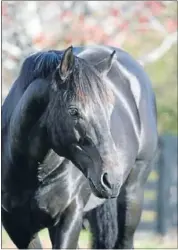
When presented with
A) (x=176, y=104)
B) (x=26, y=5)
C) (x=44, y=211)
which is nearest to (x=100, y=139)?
(x=44, y=211)

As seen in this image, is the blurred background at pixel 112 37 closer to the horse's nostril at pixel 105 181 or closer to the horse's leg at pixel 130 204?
the horse's leg at pixel 130 204

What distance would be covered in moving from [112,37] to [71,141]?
20.0 ft

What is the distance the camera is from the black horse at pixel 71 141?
13.2ft

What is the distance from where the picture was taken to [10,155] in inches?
184

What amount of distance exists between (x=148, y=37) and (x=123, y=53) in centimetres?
1034

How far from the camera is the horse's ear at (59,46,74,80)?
407 centimetres

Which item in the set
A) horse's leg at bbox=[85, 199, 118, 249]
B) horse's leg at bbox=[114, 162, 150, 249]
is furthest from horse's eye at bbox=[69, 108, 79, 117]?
horse's leg at bbox=[85, 199, 118, 249]

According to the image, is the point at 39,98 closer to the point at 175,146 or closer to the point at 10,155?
the point at 10,155

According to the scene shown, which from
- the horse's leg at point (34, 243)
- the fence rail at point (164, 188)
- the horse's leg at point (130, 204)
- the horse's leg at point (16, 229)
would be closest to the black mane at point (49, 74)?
the horse's leg at point (16, 229)

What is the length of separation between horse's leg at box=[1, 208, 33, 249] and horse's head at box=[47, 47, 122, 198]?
0.78 m

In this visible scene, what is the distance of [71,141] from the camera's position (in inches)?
161

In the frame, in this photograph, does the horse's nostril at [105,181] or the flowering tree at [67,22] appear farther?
the flowering tree at [67,22]

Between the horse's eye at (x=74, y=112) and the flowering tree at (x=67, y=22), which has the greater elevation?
the horse's eye at (x=74, y=112)

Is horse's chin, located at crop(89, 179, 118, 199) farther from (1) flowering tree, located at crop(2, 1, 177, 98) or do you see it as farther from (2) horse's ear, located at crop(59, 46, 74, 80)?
(1) flowering tree, located at crop(2, 1, 177, 98)
